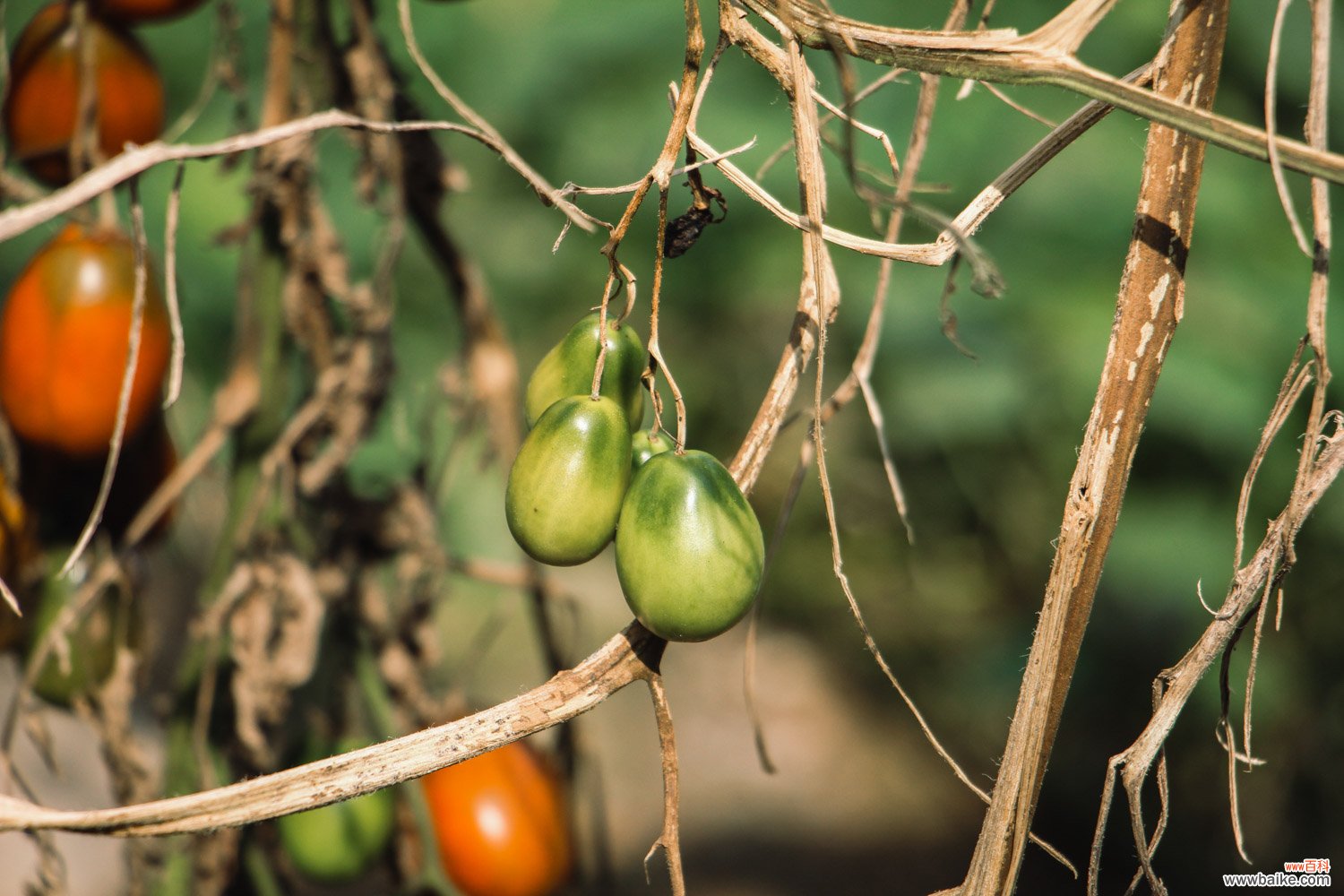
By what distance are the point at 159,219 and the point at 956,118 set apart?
990mm

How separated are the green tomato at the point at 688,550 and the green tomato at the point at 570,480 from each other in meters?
0.02

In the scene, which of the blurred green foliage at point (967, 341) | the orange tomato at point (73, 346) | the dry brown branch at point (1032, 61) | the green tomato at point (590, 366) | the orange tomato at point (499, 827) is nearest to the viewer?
the dry brown branch at point (1032, 61)

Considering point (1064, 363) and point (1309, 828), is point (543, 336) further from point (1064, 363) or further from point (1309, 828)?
point (1309, 828)

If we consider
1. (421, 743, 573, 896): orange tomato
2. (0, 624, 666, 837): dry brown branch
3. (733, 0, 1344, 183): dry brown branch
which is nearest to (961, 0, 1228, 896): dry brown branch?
(733, 0, 1344, 183): dry brown branch

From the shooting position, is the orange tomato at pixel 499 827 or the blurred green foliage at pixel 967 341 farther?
the blurred green foliage at pixel 967 341

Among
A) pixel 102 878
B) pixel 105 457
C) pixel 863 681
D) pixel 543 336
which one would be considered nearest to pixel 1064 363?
pixel 543 336

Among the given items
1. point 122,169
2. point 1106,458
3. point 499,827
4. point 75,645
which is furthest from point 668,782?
point 75,645

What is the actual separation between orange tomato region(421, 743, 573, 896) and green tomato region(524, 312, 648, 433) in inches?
16.5

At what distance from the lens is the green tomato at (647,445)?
509 mm

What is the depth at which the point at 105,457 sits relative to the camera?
77 cm

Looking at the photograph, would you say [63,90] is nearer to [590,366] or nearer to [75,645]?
[75,645]

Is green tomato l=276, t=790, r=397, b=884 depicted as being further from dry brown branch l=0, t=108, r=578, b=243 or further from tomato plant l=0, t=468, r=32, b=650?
dry brown branch l=0, t=108, r=578, b=243

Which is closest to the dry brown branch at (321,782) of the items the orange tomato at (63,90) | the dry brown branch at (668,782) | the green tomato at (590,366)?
the dry brown branch at (668,782)

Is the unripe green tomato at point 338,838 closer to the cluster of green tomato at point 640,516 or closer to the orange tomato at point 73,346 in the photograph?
the orange tomato at point 73,346
